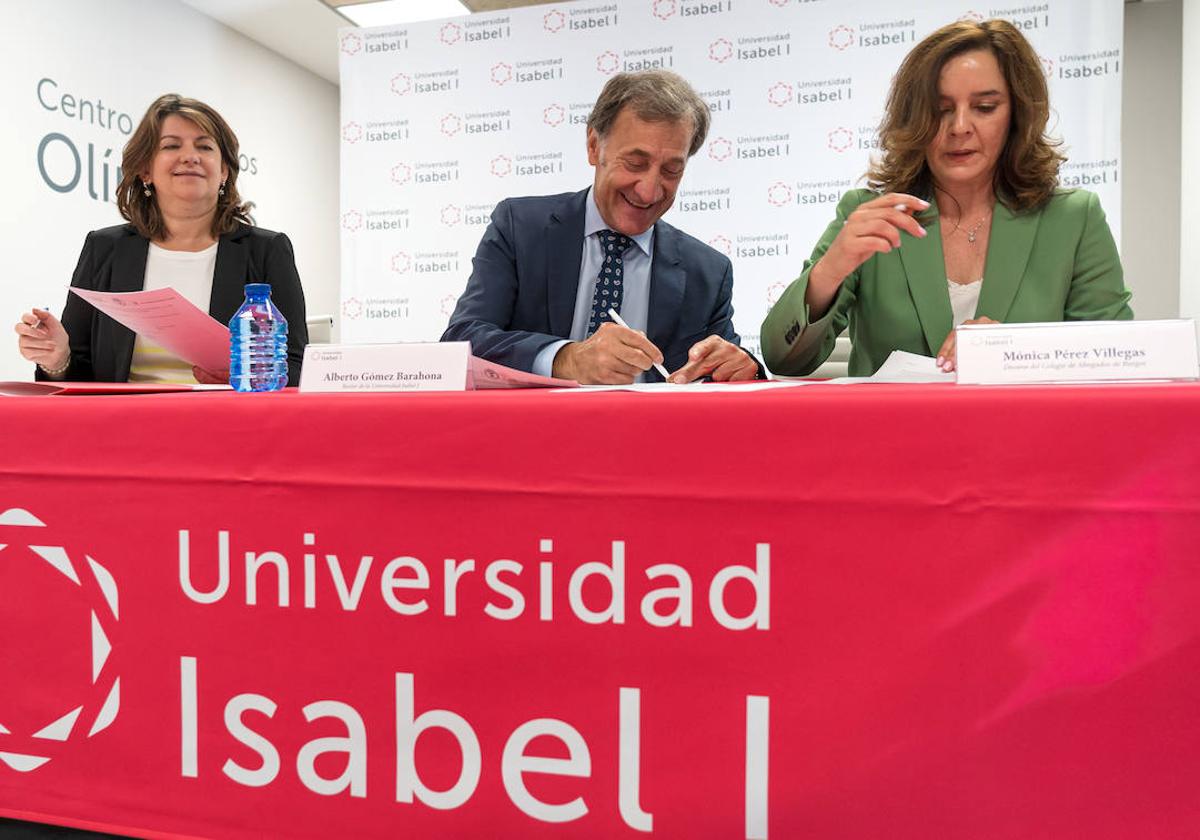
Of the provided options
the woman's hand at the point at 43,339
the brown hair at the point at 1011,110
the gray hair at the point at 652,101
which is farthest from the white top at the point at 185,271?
the brown hair at the point at 1011,110

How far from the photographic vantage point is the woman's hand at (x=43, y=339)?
144 centimetres

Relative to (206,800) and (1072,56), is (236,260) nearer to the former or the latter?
(206,800)

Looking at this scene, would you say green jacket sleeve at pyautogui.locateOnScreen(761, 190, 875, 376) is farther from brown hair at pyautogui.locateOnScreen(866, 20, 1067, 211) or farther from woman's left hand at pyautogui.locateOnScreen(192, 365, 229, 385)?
woman's left hand at pyautogui.locateOnScreen(192, 365, 229, 385)

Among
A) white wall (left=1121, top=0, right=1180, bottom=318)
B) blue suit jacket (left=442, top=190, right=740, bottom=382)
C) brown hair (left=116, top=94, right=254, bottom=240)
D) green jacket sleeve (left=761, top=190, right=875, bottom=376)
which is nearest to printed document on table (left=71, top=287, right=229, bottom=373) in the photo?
blue suit jacket (left=442, top=190, right=740, bottom=382)

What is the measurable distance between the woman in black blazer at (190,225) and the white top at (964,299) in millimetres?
1316

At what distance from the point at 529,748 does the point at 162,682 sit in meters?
0.35

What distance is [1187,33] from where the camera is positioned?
4125mm

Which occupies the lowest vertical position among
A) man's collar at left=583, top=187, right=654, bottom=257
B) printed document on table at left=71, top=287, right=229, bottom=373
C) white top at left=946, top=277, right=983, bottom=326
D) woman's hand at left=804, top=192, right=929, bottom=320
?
printed document on table at left=71, top=287, right=229, bottom=373

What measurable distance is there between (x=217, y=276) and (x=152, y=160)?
0.36 metres

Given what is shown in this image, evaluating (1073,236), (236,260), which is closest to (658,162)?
(1073,236)

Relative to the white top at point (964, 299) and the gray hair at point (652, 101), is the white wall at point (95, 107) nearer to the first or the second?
the gray hair at point (652, 101)

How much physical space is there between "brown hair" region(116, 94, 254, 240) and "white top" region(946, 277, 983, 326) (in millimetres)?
1602

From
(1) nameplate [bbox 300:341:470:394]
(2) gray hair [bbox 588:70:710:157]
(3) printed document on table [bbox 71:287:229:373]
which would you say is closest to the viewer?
(1) nameplate [bbox 300:341:470:394]

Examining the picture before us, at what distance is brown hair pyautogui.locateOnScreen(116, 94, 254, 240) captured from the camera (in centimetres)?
199
